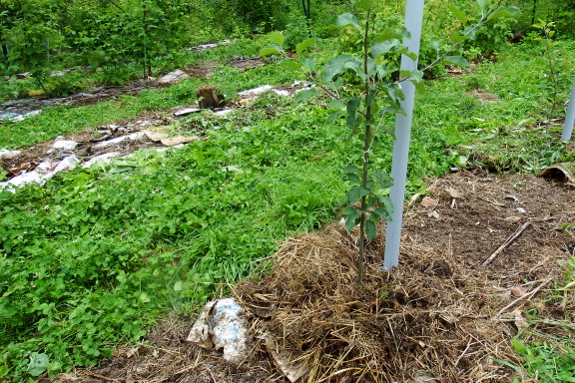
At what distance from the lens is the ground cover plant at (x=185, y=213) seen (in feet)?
7.13

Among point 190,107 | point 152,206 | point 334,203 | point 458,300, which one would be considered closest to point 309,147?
point 334,203

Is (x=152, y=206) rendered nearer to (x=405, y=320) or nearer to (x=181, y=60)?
(x=405, y=320)

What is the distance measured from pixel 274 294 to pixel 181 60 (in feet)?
25.1

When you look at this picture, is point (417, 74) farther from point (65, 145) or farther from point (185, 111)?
point (185, 111)

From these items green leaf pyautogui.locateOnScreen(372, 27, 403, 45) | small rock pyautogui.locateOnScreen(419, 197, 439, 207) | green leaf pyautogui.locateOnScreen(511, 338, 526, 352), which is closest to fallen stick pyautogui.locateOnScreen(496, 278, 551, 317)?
green leaf pyautogui.locateOnScreen(511, 338, 526, 352)

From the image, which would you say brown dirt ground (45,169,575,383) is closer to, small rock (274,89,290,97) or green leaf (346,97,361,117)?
green leaf (346,97,361,117)

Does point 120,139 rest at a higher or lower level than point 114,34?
lower

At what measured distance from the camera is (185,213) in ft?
9.63

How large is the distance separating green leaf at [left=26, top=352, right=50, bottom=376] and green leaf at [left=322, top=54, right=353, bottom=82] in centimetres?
191

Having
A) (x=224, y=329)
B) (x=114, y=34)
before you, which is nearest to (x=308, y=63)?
(x=224, y=329)

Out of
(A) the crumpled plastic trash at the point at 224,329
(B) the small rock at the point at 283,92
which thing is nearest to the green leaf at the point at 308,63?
(A) the crumpled plastic trash at the point at 224,329

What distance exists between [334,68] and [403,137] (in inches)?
19.4

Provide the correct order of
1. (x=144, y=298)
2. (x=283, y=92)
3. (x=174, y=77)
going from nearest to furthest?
(x=144, y=298)
(x=283, y=92)
(x=174, y=77)

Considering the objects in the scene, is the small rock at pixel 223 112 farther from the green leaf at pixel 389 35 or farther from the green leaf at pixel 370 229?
the green leaf at pixel 389 35
